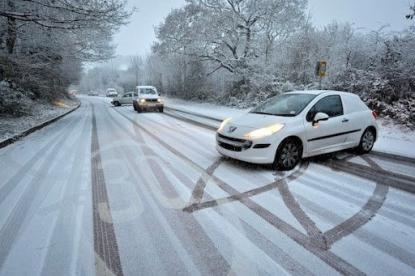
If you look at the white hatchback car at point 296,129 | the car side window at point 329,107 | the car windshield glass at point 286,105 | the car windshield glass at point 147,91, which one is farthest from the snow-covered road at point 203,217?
the car windshield glass at point 147,91

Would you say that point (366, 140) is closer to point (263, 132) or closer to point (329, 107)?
point (329, 107)

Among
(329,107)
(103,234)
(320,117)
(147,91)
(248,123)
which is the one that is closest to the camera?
(103,234)

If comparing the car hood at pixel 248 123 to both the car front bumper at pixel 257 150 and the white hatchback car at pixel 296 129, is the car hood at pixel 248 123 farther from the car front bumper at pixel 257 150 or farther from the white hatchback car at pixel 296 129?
the car front bumper at pixel 257 150

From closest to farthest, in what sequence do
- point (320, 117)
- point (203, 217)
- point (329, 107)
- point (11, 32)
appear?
point (203, 217) → point (320, 117) → point (329, 107) → point (11, 32)

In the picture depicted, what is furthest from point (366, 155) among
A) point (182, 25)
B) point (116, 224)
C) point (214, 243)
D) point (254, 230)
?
point (182, 25)

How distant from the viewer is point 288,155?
215 inches

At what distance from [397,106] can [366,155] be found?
205 inches

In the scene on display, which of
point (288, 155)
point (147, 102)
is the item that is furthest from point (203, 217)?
point (147, 102)

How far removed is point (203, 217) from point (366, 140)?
17.3 feet

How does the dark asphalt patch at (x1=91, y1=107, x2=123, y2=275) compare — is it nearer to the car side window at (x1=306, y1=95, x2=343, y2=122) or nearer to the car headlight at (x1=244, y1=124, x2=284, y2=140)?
the car headlight at (x1=244, y1=124, x2=284, y2=140)

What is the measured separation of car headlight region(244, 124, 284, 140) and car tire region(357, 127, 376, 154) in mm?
2749

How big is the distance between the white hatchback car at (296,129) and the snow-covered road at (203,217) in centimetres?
37

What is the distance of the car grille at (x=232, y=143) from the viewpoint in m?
5.31

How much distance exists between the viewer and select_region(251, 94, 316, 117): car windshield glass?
19.3 feet
